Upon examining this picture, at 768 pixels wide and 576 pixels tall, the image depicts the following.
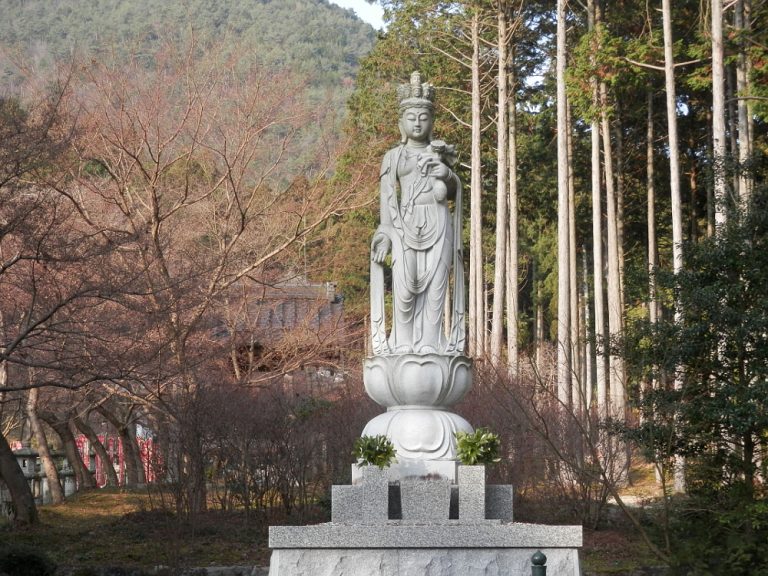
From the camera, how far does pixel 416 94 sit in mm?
11180

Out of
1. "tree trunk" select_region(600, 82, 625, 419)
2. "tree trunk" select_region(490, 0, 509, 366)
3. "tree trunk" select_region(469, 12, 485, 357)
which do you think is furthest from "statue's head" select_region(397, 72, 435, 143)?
"tree trunk" select_region(469, 12, 485, 357)

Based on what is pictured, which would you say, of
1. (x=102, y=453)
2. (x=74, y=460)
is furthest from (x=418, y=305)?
(x=102, y=453)

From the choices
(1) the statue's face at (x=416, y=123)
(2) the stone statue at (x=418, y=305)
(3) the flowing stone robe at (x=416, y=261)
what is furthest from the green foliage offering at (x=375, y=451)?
(1) the statue's face at (x=416, y=123)

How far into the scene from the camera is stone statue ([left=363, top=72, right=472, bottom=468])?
10.2m

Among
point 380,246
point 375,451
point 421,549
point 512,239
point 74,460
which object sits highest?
point 512,239

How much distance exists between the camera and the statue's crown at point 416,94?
1116 cm

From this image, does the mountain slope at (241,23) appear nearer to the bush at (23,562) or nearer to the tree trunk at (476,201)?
the tree trunk at (476,201)

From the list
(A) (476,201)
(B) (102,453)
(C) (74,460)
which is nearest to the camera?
(C) (74,460)

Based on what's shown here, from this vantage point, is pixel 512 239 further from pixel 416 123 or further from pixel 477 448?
pixel 477 448

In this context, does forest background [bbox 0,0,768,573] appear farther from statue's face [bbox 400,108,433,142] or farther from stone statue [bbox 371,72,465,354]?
statue's face [bbox 400,108,433,142]

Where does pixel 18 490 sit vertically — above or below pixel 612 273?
below

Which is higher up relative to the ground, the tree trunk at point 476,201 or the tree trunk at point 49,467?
the tree trunk at point 476,201

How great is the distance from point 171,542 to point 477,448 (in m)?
7.25

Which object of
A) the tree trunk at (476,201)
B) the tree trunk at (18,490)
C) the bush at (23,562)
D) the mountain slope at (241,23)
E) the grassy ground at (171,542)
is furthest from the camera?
Result: the mountain slope at (241,23)
